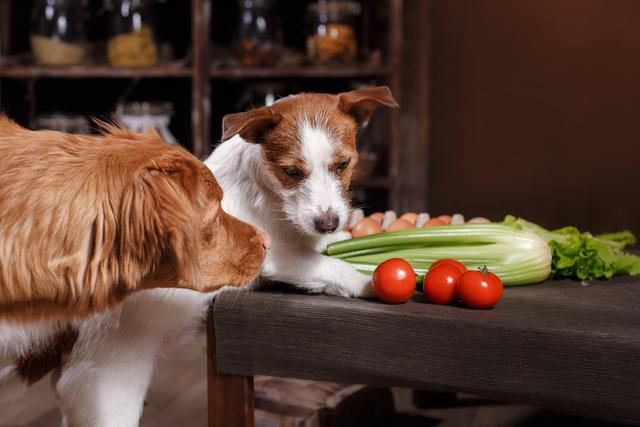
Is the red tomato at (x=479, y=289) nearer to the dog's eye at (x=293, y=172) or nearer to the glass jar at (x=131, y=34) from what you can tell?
the dog's eye at (x=293, y=172)

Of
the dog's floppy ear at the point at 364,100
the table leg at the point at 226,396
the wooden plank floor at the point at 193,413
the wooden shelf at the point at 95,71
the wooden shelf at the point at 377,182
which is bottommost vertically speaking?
the wooden plank floor at the point at 193,413

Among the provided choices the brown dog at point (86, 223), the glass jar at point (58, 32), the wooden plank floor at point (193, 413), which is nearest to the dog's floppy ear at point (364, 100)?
the brown dog at point (86, 223)

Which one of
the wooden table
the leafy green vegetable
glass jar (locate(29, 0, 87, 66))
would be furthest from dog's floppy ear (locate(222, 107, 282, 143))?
glass jar (locate(29, 0, 87, 66))

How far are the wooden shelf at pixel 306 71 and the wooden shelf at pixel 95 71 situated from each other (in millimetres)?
193

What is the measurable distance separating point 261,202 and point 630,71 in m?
2.81

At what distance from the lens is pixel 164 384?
9.36 ft

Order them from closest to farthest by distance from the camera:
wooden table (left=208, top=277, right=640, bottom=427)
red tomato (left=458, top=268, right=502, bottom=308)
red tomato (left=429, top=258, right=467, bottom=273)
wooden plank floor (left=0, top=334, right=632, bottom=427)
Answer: wooden table (left=208, top=277, right=640, bottom=427) < red tomato (left=458, top=268, right=502, bottom=308) < red tomato (left=429, top=258, right=467, bottom=273) < wooden plank floor (left=0, top=334, right=632, bottom=427)

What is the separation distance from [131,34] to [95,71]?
9.9 inches

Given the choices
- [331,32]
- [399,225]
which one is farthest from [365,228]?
[331,32]

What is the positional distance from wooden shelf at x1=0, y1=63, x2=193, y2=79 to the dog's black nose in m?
2.15

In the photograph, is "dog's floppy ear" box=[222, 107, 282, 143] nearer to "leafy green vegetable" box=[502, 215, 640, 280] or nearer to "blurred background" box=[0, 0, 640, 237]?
"leafy green vegetable" box=[502, 215, 640, 280]

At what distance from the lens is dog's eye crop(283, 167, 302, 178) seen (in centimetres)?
171

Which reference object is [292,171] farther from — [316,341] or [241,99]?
[241,99]

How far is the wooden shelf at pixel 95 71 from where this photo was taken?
3625 millimetres
